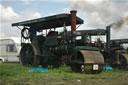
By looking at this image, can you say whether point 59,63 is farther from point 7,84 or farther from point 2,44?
point 2,44

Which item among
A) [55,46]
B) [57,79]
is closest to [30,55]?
[55,46]

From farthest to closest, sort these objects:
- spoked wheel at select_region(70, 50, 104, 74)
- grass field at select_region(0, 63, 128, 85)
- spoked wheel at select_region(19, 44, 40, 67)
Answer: spoked wheel at select_region(19, 44, 40, 67) < spoked wheel at select_region(70, 50, 104, 74) < grass field at select_region(0, 63, 128, 85)

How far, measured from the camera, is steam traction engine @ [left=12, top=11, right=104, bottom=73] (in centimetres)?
1151

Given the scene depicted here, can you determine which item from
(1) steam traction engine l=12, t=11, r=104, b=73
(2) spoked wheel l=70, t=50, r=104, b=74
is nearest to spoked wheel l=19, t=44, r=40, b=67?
(1) steam traction engine l=12, t=11, r=104, b=73

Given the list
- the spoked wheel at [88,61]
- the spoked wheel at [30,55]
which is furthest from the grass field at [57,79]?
the spoked wheel at [30,55]

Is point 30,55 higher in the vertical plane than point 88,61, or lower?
higher

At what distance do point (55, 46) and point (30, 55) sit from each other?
207cm

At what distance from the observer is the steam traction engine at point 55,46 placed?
1151 centimetres

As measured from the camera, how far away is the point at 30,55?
15234mm

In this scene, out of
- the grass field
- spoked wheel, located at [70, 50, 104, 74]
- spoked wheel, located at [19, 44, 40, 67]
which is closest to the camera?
the grass field

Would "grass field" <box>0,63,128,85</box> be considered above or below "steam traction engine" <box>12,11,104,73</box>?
below

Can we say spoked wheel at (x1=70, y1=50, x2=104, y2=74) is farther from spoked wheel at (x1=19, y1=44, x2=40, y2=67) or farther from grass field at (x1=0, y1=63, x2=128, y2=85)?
spoked wheel at (x1=19, y1=44, x2=40, y2=67)

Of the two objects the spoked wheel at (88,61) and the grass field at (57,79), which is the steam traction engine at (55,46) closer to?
the spoked wheel at (88,61)

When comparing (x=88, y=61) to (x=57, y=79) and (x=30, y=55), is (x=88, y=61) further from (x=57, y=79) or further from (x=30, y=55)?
(x=30, y=55)
